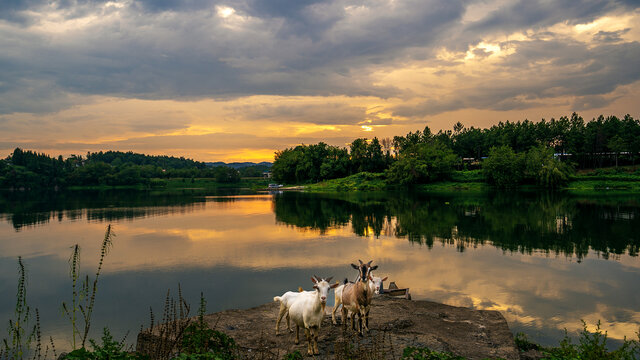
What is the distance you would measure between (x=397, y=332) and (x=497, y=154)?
11002cm

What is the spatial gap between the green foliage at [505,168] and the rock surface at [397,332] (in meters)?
104

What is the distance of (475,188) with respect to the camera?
108 metres

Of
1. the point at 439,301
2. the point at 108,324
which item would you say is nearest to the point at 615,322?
the point at 439,301

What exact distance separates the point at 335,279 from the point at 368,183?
104m

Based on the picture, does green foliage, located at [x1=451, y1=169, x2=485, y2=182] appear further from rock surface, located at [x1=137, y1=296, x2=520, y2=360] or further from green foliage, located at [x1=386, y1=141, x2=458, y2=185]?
rock surface, located at [x1=137, y1=296, x2=520, y2=360]

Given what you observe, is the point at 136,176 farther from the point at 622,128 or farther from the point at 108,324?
the point at 622,128

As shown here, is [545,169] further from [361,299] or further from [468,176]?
[361,299]

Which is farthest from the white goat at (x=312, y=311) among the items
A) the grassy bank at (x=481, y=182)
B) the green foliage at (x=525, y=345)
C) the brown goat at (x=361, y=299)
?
the grassy bank at (x=481, y=182)

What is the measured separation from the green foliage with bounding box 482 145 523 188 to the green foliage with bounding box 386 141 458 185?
583 inches

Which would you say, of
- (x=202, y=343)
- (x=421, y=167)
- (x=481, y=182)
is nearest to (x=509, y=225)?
(x=202, y=343)

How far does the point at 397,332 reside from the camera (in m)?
12.5

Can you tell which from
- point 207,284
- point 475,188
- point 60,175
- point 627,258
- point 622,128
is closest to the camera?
point 207,284

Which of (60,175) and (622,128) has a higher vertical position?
(622,128)

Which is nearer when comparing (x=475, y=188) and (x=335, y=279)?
(x=335, y=279)
